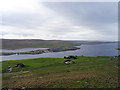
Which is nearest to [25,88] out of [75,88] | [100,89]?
[75,88]

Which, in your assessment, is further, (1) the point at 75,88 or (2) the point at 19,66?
(2) the point at 19,66

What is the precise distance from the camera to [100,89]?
798 inches

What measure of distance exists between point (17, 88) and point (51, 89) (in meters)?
9.31

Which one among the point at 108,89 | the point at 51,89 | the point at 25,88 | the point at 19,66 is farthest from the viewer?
the point at 19,66

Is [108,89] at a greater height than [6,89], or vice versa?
[108,89]

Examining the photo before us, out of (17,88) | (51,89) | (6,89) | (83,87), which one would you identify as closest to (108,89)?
(83,87)

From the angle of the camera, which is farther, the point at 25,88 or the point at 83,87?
the point at 25,88

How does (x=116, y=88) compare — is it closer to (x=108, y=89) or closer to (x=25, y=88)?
(x=108, y=89)

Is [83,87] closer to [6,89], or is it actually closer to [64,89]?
[64,89]

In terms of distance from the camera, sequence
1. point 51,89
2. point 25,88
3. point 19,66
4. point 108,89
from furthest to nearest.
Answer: point 19,66 < point 25,88 < point 51,89 < point 108,89

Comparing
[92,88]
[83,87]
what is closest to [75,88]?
[83,87]

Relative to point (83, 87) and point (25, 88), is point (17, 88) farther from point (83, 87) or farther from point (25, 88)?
point (83, 87)

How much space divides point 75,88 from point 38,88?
30.5 ft

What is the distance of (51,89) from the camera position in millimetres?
21594
